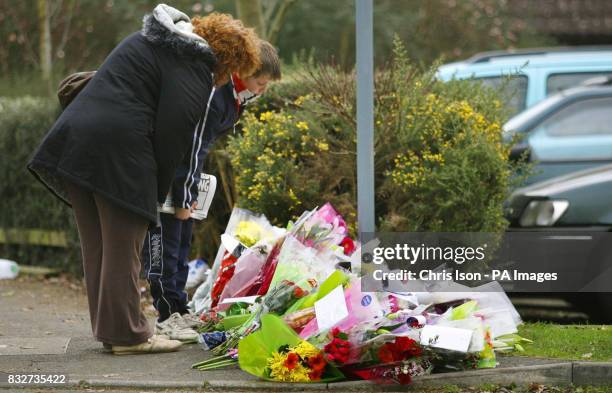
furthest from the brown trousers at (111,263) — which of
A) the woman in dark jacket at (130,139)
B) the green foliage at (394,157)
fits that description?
the green foliage at (394,157)

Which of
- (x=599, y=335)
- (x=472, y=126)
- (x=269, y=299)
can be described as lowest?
(x=599, y=335)

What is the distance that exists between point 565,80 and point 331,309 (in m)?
7.51

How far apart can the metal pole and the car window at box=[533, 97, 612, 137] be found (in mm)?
4375

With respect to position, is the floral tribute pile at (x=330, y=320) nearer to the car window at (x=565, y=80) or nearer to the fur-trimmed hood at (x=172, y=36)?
the fur-trimmed hood at (x=172, y=36)

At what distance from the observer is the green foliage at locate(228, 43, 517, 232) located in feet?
25.8


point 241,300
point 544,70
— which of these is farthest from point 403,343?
point 544,70

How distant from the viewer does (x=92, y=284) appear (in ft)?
20.0

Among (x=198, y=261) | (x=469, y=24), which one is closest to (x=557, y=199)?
(x=198, y=261)

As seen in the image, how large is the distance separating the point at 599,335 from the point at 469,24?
1778cm

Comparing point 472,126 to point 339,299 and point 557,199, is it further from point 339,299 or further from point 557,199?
point 339,299

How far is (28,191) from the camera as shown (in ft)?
35.3

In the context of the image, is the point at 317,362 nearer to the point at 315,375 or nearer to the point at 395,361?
the point at 315,375

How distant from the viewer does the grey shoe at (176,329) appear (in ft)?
21.1

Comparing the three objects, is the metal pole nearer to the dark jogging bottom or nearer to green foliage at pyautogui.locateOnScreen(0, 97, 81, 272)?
the dark jogging bottom
